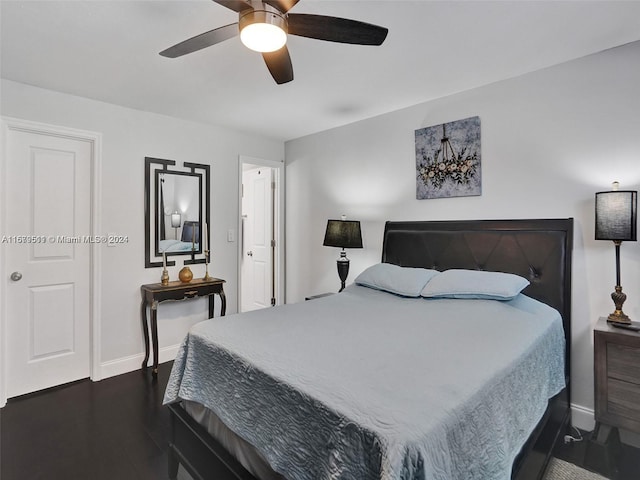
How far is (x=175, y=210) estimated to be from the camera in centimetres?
354

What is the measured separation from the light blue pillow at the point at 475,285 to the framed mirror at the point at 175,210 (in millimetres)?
2451

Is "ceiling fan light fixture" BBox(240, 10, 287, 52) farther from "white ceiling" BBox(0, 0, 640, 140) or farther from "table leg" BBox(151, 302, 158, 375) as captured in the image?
"table leg" BBox(151, 302, 158, 375)

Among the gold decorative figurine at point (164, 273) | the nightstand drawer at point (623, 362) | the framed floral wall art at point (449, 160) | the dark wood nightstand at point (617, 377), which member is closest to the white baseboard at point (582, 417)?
the dark wood nightstand at point (617, 377)

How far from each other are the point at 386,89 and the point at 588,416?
9.17 ft

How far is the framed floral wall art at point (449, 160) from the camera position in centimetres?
284

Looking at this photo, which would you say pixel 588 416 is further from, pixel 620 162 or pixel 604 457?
pixel 620 162

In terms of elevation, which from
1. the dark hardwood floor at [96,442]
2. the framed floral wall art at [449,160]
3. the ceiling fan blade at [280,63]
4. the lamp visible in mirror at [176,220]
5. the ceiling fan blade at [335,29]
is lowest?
the dark hardwood floor at [96,442]

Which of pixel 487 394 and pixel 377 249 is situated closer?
pixel 487 394

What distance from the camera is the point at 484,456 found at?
3.65ft

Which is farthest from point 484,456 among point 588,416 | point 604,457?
point 588,416

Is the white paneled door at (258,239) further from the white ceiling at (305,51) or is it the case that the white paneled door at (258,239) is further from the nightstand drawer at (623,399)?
the nightstand drawer at (623,399)

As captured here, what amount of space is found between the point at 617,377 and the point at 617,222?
34.9 inches

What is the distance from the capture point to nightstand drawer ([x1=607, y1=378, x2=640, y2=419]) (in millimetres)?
1879

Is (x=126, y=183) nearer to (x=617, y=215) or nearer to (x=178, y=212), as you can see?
(x=178, y=212)
